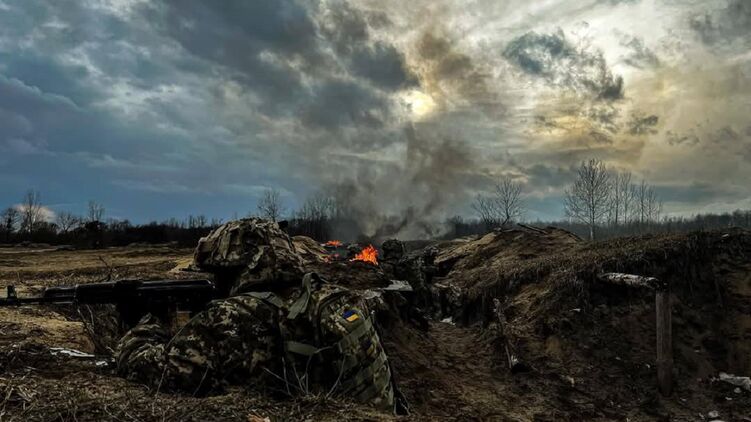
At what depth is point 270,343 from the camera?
394 cm

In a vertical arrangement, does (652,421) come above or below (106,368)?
below

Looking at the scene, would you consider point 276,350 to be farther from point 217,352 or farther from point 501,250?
point 501,250

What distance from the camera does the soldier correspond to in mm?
3742

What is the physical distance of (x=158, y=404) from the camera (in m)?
3.24

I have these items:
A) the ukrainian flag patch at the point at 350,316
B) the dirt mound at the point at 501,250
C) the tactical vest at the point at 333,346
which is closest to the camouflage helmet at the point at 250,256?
the tactical vest at the point at 333,346

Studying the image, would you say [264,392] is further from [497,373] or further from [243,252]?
[497,373]

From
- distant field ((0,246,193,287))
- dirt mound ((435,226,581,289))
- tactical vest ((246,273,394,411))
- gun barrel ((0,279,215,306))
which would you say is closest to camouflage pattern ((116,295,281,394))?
tactical vest ((246,273,394,411))

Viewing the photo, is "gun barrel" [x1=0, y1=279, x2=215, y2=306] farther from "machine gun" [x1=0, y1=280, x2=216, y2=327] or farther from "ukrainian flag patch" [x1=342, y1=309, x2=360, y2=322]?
"ukrainian flag patch" [x1=342, y1=309, x2=360, y2=322]

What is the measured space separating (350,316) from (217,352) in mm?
1073

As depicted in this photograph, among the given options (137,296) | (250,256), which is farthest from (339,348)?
(137,296)

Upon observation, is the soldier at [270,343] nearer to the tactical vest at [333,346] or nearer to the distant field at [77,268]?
the tactical vest at [333,346]

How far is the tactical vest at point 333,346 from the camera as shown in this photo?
12.7 feet

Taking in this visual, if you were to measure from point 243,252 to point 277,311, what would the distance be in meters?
0.68

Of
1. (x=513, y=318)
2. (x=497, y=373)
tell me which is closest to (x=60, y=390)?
(x=497, y=373)
